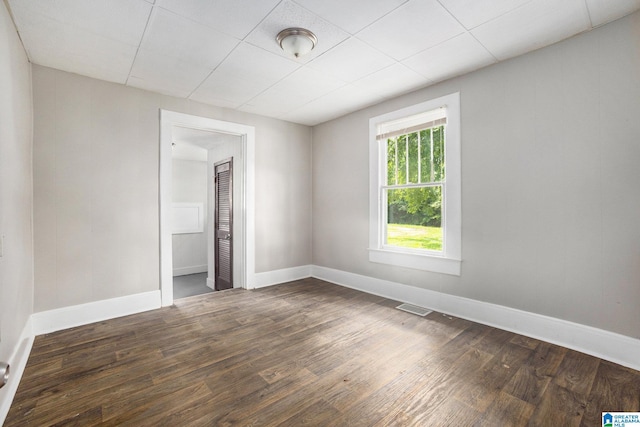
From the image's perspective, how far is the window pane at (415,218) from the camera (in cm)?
333

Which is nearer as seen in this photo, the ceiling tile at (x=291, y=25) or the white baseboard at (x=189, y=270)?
the ceiling tile at (x=291, y=25)

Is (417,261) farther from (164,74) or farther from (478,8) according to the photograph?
(164,74)

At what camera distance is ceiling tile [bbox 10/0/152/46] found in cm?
194

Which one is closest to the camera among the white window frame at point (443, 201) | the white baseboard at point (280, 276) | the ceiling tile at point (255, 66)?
the ceiling tile at point (255, 66)

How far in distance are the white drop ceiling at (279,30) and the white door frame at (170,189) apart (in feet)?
1.36

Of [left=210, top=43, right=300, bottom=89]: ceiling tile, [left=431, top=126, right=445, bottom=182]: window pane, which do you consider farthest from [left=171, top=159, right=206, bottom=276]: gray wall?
[left=431, top=126, right=445, bottom=182]: window pane

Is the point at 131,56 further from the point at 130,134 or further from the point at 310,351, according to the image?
the point at 310,351

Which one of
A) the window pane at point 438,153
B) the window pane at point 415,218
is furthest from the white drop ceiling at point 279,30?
the window pane at point 415,218

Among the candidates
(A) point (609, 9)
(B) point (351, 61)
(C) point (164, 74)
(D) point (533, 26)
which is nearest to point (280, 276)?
(C) point (164, 74)

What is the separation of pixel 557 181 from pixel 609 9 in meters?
1.25

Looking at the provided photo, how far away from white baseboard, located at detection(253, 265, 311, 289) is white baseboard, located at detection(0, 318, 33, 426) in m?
2.36

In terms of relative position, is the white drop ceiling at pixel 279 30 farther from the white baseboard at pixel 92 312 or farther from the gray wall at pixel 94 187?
the white baseboard at pixel 92 312

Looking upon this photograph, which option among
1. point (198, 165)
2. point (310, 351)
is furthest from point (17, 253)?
point (198, 165)

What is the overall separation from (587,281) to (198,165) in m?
7.03
